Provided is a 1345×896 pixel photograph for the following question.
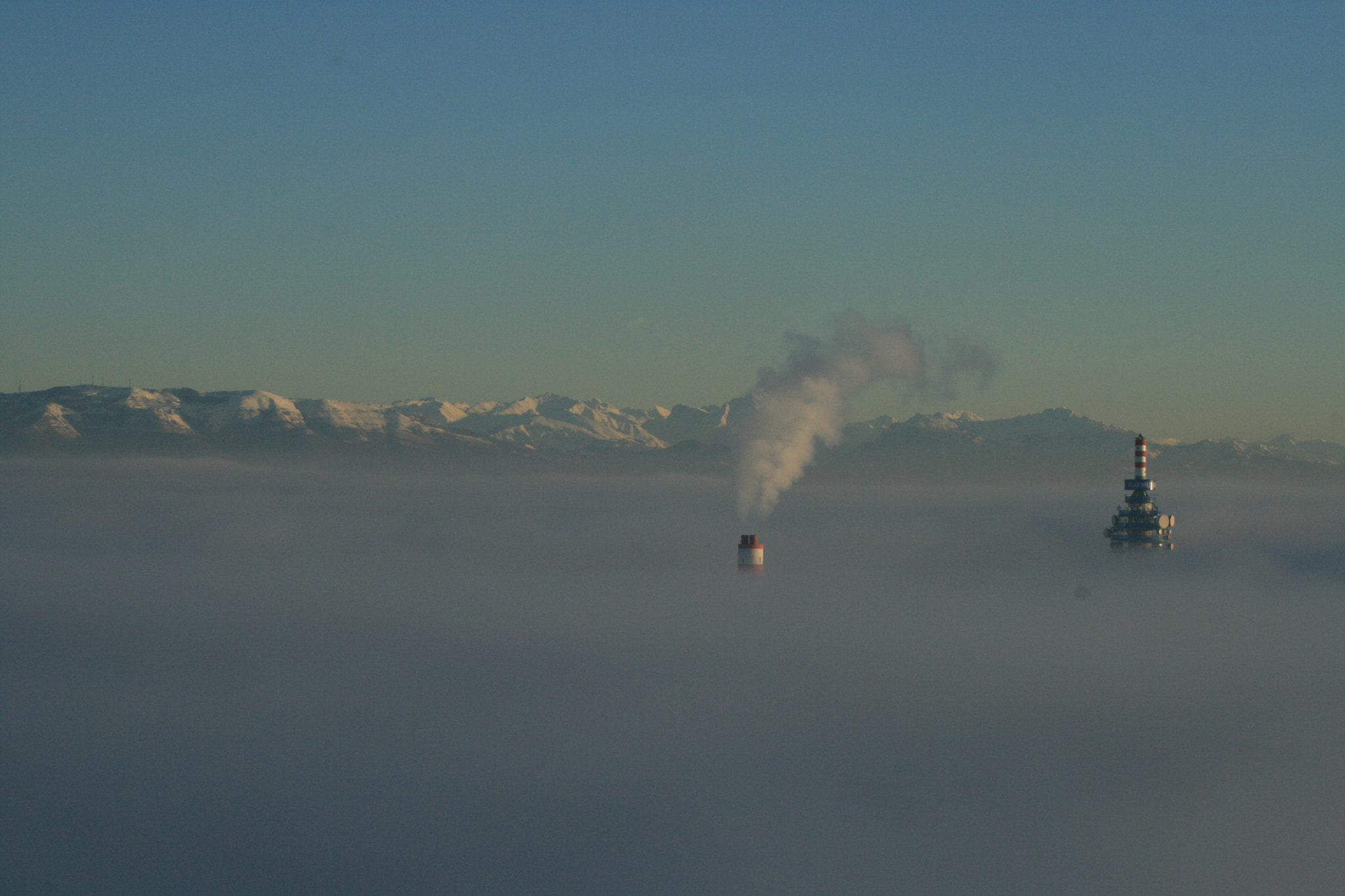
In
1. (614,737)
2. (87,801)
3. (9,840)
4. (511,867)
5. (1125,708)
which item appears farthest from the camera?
(1125,708)

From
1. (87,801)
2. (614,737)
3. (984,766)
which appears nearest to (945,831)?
(984,766)

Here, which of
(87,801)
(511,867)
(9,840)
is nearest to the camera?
(511,867)

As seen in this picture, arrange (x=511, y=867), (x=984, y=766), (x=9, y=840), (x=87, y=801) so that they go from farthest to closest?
(x=984, y=766) < (x=87, y=801) < (x=9, y=840) < (x=511, y=867)

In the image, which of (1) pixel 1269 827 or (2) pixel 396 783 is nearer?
(1) pixel 1269 827

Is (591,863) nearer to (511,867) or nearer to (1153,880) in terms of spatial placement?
(511,867)

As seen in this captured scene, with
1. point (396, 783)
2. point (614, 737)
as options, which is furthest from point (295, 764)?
point (614, 737)

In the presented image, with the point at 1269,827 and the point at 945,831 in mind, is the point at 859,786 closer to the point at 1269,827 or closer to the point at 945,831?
the point at 945,831

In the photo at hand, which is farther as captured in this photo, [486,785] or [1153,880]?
[486,785]

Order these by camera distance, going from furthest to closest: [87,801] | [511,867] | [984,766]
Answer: [984,766] → [87,801] → [511,867]
